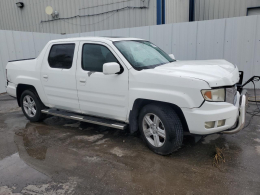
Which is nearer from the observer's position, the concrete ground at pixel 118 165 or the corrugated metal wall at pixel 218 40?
the concrete ground at pixel 118 165

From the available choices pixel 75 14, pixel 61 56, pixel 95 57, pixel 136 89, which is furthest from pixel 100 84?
pixel 75 14

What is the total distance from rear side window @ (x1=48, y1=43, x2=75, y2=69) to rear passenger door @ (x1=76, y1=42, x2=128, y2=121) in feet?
0.88

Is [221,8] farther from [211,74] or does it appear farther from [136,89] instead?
[136,89]

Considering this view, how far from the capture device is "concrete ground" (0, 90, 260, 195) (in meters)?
Result: 2.77

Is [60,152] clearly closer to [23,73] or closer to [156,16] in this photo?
[23,73]

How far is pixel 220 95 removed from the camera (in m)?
3.05

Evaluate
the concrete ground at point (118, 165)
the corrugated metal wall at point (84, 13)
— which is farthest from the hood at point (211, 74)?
the corrugated metal wall at point (84, 13)

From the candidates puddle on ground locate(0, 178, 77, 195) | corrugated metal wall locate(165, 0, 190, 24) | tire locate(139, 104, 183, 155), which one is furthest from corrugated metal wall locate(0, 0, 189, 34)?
puddle on ground locate(0, 178, 77, 195)

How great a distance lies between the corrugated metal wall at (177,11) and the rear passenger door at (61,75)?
722 cm

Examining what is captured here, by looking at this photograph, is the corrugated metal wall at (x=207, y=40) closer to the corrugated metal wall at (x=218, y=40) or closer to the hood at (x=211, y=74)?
the corrugated metal wall at (x=218, y=40)

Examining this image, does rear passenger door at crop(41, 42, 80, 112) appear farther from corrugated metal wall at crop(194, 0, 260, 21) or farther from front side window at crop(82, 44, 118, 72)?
corrugated metal wall at crop(194, 0, 260, 21)

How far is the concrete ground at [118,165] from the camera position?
2773mm

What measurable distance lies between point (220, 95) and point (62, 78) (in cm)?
288

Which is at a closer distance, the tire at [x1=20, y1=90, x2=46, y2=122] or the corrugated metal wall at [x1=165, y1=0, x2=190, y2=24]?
the tire at [x1=20, y1=90, x2=46, y2=122]
